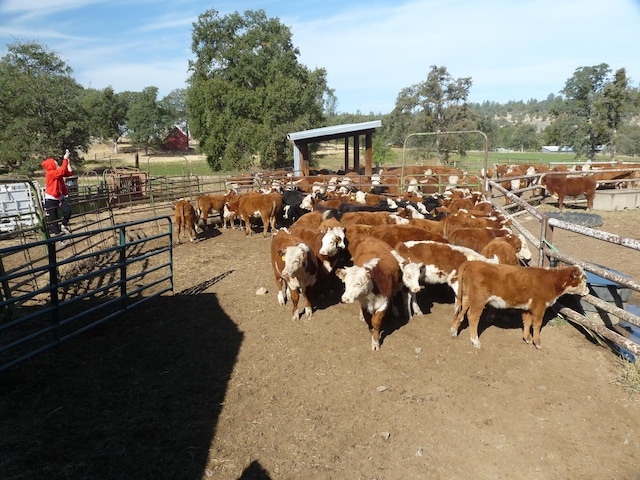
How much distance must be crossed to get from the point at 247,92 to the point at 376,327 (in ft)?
121

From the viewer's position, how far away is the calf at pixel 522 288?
5102 mm

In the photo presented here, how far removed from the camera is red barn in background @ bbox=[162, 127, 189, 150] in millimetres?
80438

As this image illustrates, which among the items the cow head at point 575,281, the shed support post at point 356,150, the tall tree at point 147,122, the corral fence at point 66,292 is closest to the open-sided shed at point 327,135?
the shed support post at point 356,150

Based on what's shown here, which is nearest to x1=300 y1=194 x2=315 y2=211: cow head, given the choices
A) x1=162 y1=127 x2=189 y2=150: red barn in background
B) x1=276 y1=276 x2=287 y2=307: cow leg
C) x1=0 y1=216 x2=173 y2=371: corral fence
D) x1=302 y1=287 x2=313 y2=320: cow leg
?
x1=0 y1=216 x2=173 y2=371: corral fence

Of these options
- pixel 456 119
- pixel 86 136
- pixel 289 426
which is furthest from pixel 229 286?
pixel 86 136

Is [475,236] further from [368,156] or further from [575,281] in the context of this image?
[368,156]

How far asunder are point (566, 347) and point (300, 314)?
369 centimetres

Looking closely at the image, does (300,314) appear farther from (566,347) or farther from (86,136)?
(86,136)

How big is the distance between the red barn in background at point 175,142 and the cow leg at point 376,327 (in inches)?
3273

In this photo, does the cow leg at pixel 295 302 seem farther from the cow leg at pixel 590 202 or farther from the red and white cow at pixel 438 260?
the cow leg at pixel 590 202

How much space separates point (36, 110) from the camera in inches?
1529

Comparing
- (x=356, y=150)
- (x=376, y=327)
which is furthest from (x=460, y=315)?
(x=356, y=150)

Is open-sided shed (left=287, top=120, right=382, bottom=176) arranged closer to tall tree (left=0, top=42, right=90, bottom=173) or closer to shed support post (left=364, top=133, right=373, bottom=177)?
shed support post (left=364, top=133, right=373, bottom=177)

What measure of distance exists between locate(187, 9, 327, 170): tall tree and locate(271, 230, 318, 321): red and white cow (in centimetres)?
3185
